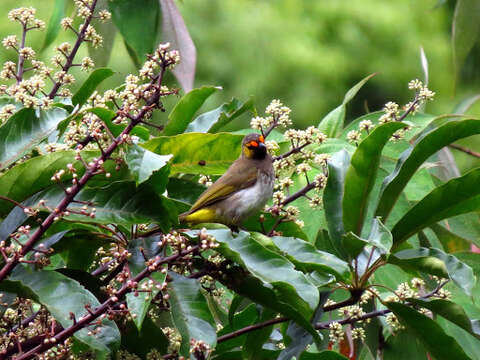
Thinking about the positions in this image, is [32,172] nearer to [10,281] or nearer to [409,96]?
[10,281]

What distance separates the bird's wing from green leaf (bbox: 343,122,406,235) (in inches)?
13.5

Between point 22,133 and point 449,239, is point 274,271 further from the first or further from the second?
point 449,239

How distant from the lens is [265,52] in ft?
36.5

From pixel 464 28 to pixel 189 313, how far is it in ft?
7.89

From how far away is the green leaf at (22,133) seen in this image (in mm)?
1612

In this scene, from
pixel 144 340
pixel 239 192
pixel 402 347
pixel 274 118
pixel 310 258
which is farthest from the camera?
pixel 239 192

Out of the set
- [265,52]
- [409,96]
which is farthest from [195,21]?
[409,96]

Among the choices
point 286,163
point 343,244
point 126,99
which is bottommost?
point 343,244

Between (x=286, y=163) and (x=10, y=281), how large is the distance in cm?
69

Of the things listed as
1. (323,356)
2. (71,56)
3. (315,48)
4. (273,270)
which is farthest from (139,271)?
(315,48)

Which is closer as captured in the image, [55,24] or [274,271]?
[274,271]

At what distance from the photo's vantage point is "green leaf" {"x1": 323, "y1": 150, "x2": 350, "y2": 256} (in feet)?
5.83

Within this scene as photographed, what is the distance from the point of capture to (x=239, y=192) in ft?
7.33

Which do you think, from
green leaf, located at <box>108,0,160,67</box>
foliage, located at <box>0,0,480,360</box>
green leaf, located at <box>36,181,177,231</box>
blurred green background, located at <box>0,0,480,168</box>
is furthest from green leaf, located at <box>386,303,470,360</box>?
blurred green background, located at <box>0,0,480,168</box>
